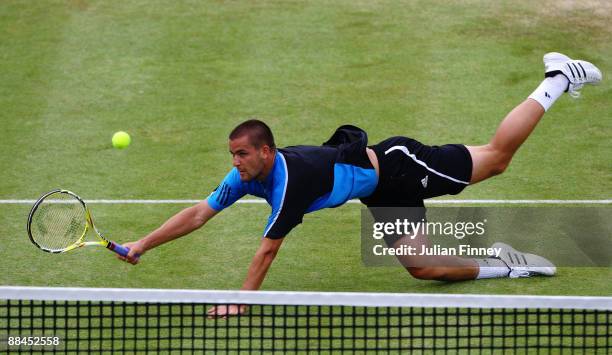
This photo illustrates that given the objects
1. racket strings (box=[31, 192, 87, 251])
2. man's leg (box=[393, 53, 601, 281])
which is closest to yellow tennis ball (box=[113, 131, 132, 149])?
racket strings (box=[31, 192, 87, 251])

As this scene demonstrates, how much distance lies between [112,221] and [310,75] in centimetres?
462

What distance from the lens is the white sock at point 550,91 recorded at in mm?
9875

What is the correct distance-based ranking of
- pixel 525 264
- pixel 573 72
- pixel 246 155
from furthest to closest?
pixel 573 72 → pixel 525 264 → pixel 246 155

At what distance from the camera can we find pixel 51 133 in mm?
13734

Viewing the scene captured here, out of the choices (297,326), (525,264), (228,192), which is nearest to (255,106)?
(228,192)

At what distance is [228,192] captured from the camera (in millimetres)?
9211

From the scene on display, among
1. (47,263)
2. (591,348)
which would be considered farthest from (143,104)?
(591,348)

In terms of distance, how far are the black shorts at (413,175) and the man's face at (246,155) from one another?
3.72 feet

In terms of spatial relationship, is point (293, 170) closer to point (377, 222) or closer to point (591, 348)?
point (377, 222)

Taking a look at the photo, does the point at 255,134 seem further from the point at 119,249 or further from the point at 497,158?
the point at 497,158

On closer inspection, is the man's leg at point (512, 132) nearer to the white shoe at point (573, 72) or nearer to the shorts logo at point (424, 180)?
the white shoe at point (573, 72)

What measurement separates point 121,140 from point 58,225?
3.13m

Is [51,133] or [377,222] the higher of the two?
[377,222]

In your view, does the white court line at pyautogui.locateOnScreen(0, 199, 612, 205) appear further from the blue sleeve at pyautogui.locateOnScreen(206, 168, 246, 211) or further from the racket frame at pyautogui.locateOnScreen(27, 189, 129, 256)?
the blue sleeve at pyautogui.locateOnScreen(206, 168, 246, 211)
